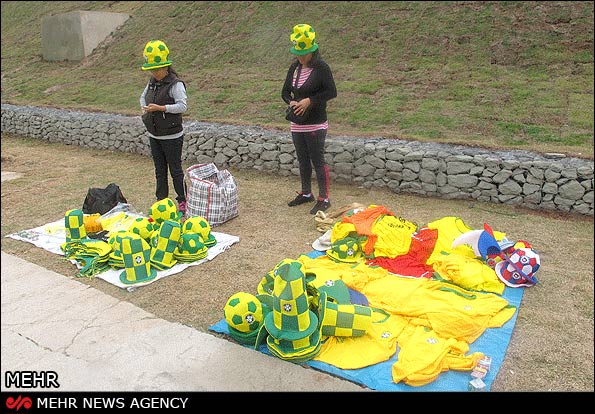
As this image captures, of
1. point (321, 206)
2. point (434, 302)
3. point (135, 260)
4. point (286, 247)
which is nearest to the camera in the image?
A: point (434, 302)

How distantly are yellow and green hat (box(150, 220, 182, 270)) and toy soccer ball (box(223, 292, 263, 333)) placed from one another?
1.22m

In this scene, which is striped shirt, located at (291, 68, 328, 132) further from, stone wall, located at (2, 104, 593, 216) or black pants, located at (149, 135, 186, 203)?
stone wall, located at (2, 104, 593, 216)

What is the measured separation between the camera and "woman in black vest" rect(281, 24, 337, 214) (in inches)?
183

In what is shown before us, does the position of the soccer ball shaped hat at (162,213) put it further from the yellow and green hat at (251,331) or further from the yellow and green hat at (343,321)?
the yellow and green hat at (343,321)

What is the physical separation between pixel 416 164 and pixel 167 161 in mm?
3015

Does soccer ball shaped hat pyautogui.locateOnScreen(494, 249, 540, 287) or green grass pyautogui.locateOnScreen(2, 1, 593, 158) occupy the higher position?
green grass pyautogui.locateOnScreen(2, 1, 593, 158)

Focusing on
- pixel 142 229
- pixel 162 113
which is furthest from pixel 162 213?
pixel 162 113

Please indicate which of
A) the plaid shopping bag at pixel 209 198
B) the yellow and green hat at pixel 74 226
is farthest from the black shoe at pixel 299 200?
the yellow and green hat at pixel 74 226

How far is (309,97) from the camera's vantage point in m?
4.80

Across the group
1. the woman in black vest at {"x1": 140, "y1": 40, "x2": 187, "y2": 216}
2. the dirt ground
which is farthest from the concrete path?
the woman in black vest at {"x1": 140, "y1": 40, "x2": 187, "y2": 216}

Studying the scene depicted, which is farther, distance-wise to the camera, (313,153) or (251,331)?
(313,153)

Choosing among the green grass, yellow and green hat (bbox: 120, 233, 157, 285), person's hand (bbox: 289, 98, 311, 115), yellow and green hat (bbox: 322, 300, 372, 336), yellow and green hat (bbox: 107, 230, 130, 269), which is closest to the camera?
yellow and green hat (bbox: 322, 300, 372, 336)

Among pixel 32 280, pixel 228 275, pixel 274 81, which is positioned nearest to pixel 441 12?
pixel 274 81

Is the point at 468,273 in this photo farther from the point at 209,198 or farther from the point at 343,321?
the point at 209,198
